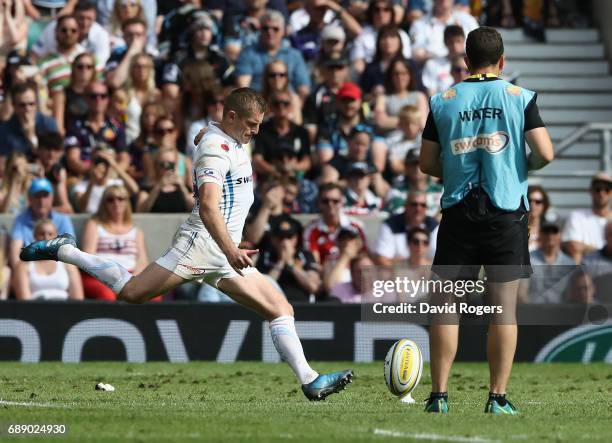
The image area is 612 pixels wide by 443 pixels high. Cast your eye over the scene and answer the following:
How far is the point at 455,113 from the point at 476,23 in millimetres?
11441

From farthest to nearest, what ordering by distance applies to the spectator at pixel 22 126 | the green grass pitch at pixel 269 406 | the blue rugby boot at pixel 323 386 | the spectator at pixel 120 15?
the spectator at pixel 120 15 → the spectator at pixel 22 126 → the blue rugby boot at pixel 323 386 → the green grass pitch at pixel 269 406

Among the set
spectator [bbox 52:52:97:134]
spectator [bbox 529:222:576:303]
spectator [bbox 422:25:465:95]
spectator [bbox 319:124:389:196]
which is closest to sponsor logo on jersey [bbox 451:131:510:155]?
spectator [bbox 529:222:576:303]

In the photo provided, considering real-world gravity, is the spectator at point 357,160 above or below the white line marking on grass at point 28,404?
above

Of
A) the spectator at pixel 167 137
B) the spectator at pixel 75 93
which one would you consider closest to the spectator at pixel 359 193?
the spectator at pixel 167 137

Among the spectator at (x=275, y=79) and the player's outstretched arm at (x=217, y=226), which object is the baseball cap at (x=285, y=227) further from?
the player's outstretched arm at (x=217, y=226)

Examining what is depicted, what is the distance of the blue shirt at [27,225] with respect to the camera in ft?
47.5

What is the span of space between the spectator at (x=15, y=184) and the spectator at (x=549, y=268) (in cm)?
555

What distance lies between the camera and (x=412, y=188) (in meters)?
16.1

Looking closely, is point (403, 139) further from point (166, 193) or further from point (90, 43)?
point (90, 43)

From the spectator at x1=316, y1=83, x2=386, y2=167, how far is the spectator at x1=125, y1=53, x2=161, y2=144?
2.09 meters

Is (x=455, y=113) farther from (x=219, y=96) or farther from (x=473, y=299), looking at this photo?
(x=219, y=96)

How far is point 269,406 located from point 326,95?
28.9 ft

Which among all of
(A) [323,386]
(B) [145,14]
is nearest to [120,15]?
(B) [145,14]

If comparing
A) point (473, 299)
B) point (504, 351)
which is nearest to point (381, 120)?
point (473, 299)
